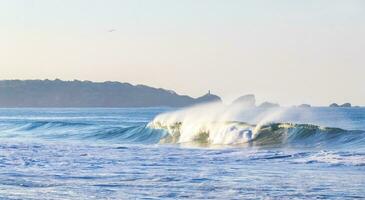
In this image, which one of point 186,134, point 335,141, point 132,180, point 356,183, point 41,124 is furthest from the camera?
point 41,124

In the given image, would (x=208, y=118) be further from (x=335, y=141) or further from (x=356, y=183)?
(x=356, y=183)

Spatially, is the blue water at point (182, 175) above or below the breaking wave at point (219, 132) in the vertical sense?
below

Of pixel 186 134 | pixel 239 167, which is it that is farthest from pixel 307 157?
pixel 186 134

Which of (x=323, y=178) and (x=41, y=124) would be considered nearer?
(x=323, y=178)

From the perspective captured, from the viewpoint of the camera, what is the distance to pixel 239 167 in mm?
23844

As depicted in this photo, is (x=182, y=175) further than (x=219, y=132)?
No

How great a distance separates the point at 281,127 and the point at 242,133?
2.09m

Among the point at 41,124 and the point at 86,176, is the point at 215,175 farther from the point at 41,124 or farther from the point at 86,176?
the point at 41,124

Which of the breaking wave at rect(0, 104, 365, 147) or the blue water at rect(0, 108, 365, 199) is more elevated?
the breaking wave at rect(0, 104, 365, 147)

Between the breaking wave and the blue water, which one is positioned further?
the breaking wave

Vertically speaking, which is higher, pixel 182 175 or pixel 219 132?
pixel 219 132

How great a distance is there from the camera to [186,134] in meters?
47.5

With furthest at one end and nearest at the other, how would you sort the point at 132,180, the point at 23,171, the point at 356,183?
the point at 23,171
the point at 132,180
the point at 356,183

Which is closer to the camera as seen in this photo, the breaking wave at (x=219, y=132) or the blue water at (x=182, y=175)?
the blue water at (x=182, y=175)
